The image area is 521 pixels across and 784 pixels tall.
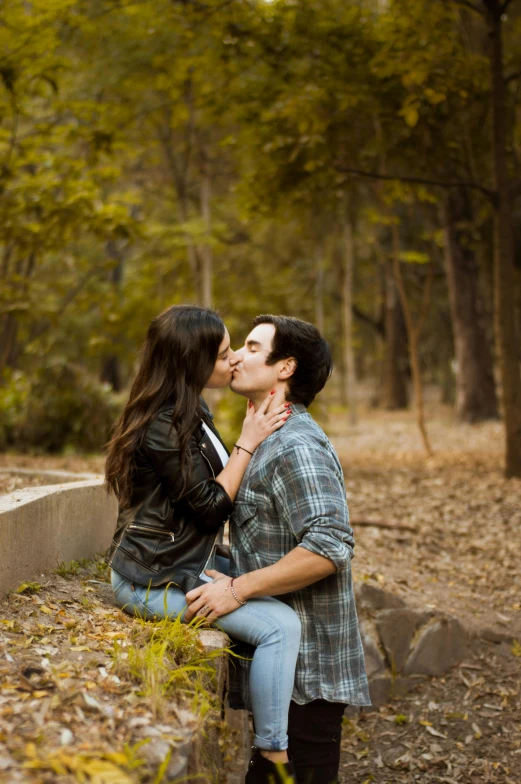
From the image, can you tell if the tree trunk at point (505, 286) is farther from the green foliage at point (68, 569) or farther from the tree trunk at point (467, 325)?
the green foliage at point (68, 569)

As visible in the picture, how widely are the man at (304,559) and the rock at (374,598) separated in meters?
2.02

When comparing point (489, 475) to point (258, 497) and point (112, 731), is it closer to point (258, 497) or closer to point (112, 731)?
point (258, 497)

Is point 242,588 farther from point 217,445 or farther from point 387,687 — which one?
point 387,687

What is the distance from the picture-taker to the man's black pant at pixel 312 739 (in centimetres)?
296

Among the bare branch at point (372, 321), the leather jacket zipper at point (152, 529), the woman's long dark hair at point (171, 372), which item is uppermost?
the bare branch at point (372, 321)

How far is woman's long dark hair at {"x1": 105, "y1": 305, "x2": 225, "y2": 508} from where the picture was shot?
10.3ft

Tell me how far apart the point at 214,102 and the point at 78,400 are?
4143 millimetres

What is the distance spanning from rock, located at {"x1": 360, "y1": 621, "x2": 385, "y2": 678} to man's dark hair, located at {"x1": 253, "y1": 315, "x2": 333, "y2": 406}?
2.28 meters

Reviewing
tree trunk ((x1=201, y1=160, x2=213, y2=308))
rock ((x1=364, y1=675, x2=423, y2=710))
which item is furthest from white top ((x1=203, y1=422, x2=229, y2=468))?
tree trunk ((x1=201, y1=160, x2=213, y2=308))

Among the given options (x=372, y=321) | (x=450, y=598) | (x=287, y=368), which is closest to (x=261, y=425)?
(x=287, y=368)

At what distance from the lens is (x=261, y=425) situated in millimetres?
3152

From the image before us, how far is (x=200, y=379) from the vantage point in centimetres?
322

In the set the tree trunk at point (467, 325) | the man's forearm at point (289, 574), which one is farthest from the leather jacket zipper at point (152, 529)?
the tree trunk at point (467, 325)

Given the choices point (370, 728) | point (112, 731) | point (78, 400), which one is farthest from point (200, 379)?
point (78, 400)
